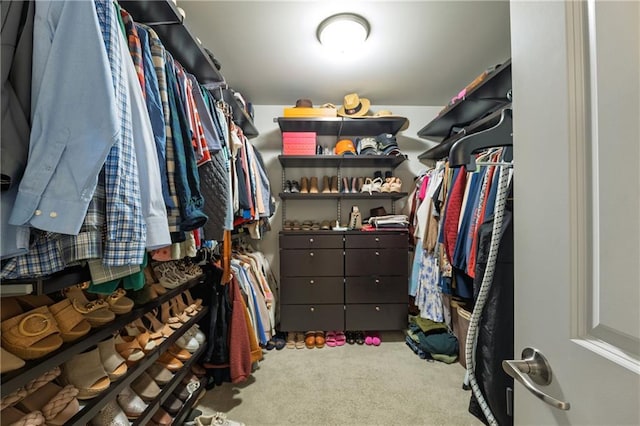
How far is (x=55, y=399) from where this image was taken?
68 centimetres

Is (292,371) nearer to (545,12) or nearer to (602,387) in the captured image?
(602,387)

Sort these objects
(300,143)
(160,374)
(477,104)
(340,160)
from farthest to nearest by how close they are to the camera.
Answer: (340,160)
(300,143)
(477,104)
(160,374)

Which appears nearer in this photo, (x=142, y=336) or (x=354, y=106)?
(x=142, y=336)

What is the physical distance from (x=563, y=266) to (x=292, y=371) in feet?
6.01

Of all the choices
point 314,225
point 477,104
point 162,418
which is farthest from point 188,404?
point 477,104

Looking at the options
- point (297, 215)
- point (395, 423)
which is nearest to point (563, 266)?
point (395, 423)

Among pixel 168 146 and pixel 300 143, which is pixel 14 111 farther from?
pixel 300 143

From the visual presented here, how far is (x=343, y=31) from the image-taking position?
1413 millimetres

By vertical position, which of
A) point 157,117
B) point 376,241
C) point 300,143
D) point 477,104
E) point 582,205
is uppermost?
point 477,104

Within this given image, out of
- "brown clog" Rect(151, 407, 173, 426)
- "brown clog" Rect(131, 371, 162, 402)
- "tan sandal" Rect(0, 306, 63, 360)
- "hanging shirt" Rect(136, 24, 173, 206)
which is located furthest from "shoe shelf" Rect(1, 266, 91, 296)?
"brown clog" Rect(151, 407, 173, 426)

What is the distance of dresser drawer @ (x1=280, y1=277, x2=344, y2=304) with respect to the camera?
2.15 metres

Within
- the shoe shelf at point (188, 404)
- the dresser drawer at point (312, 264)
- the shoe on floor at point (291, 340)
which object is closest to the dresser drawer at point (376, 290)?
the dresser drawer at point (312, 264)

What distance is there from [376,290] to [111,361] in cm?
182

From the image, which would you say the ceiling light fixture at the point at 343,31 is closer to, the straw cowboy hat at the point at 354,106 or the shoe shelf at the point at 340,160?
the straw cowboy hat at the point at 354,106
